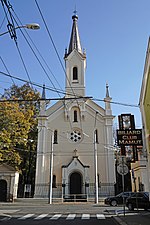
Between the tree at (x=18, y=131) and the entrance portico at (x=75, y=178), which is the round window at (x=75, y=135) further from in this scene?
the tree at (x=18, y=131)

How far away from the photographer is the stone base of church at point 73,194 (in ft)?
98.6

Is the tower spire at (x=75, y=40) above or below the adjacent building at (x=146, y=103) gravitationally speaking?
above

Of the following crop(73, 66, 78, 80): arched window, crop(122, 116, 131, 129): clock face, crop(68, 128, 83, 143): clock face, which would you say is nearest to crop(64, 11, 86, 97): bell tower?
crop(73, 66, 78, 80): arched window

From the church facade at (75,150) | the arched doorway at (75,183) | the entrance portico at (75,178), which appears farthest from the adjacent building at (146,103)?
the arched doorway at (75,183)

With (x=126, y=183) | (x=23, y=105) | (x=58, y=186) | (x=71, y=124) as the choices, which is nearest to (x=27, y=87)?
(x=23, y=105)

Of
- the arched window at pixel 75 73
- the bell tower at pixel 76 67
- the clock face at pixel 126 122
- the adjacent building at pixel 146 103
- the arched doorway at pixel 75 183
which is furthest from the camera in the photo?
the arched window at pixel 75 73

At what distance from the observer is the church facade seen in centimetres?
3106

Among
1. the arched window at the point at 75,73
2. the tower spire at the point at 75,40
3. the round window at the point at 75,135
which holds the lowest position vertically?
the round window at the point at 75,135

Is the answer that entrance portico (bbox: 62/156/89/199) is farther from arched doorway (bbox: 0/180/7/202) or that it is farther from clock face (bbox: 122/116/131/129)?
clock face (bbox: 122/116/131/129)

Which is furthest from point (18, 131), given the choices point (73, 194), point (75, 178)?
point (73, 194)

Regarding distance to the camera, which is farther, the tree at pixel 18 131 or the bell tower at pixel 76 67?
the bell tower at pixel 76 67

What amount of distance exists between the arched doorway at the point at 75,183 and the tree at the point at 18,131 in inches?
265

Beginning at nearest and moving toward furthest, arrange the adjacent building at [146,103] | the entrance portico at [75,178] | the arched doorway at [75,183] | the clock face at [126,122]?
1. the adjacent building at [146,103]
2. the clock face at [126,122]
3. the entrance portico at [75,178]
4. the arched doorway at [75,183]

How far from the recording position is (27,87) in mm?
38938
